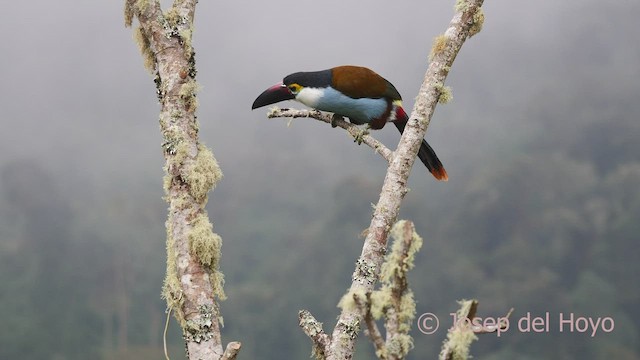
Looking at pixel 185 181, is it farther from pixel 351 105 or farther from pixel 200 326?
pixel 351 105

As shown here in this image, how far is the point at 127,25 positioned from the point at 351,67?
55.0 inches

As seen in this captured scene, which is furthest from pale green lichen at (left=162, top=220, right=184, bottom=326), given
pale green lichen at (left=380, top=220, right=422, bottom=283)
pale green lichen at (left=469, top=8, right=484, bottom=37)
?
pale green lichen at (left=469, top=8, right=484, bottom=37)

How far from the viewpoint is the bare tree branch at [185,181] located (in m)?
3.24

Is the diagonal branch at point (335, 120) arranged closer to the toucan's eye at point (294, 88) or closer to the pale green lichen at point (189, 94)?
the toucan's eye at point (294, 88)

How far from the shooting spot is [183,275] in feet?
10.9

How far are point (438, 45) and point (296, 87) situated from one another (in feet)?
3.72

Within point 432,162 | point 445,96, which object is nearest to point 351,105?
point 432,162

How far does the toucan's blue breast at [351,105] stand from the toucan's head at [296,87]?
7 centimetres

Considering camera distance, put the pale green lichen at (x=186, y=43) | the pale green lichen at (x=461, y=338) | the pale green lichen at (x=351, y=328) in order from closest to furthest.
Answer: the pale green lichen at (x=461, y=338) → the pale green lichen at (x=351, y=328) → the pale green lichen at (x=186, y=43)

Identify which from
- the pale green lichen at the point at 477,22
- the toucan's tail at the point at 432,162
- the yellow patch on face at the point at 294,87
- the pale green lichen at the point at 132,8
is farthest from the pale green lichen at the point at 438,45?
the pale green lichen at the point at 132,8

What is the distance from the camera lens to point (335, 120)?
4.43 meters

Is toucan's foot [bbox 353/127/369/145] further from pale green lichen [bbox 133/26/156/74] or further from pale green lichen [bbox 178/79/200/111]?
pale green lichen [bbox 133/26/156/74]

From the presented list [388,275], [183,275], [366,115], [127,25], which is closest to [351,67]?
[366,115]

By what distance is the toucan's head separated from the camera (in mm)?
4477
